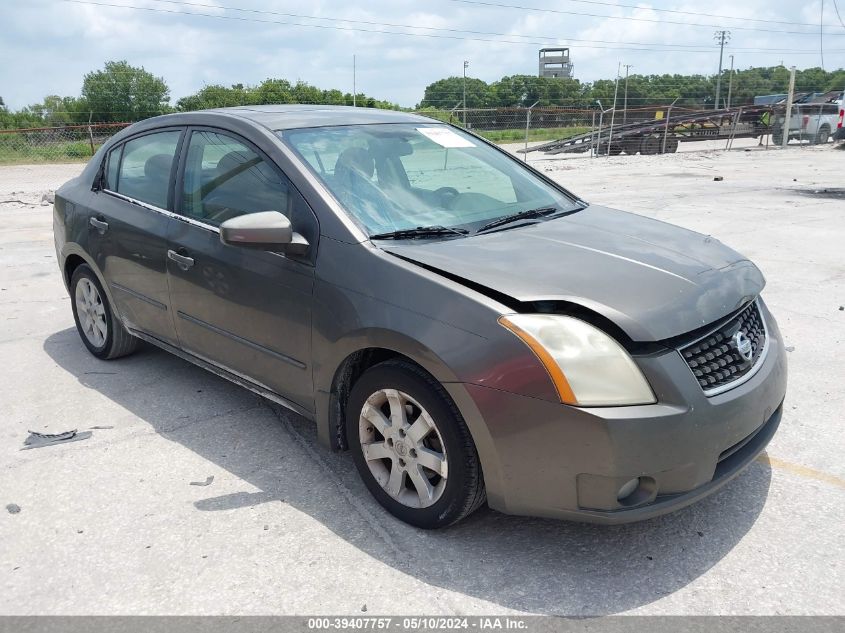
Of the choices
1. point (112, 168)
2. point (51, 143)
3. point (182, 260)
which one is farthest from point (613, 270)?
point (51, 143)

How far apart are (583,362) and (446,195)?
1507 mm

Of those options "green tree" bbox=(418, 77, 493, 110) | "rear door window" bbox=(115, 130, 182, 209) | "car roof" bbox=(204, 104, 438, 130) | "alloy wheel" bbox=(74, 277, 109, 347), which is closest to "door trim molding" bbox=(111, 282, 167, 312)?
"alloy wheel" bbox=(74, 277, 109, 347)

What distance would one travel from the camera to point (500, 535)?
3.00 meters

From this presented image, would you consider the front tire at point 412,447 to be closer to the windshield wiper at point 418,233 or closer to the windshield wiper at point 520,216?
the windshield wiper at point 418,233

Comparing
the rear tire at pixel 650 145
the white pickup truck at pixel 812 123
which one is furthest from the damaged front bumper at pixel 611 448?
the white pickup truck at pixel 812 123

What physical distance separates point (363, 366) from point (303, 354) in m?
0.31

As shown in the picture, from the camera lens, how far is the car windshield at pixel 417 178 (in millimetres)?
3412

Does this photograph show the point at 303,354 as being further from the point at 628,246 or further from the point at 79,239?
the point at 79,239

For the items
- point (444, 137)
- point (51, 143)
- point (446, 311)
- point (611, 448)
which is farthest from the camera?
point (51, 143)

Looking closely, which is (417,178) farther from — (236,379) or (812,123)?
(812,123)

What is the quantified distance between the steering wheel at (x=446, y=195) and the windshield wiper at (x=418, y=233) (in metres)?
0.29

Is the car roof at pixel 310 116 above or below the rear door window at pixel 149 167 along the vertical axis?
above

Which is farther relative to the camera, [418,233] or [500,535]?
[418,233]

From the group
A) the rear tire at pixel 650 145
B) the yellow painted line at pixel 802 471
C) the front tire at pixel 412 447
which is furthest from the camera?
the rear tire at pixel 650 145
